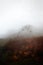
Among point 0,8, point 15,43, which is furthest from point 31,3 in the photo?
point 15,43

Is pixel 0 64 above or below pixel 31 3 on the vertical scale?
below

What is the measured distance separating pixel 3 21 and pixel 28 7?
0.32m

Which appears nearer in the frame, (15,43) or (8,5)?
(15,43)

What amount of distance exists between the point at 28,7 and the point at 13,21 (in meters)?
0.23

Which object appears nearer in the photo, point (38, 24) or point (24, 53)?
point (24, 53)

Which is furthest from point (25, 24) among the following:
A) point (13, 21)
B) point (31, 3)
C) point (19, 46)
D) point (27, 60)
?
point (27, 60)

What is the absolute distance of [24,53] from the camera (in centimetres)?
114

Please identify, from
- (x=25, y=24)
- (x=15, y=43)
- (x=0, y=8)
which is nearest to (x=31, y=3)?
(x=25, y=24)

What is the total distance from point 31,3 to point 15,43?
1.65 ft

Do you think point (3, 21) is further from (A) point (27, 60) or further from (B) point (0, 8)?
(A) point (27, 60)

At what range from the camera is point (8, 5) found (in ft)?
4.51

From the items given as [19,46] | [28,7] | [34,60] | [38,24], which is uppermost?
[28,7]

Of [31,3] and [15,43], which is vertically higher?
[31,3]

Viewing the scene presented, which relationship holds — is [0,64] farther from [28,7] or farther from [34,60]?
[28,7]
